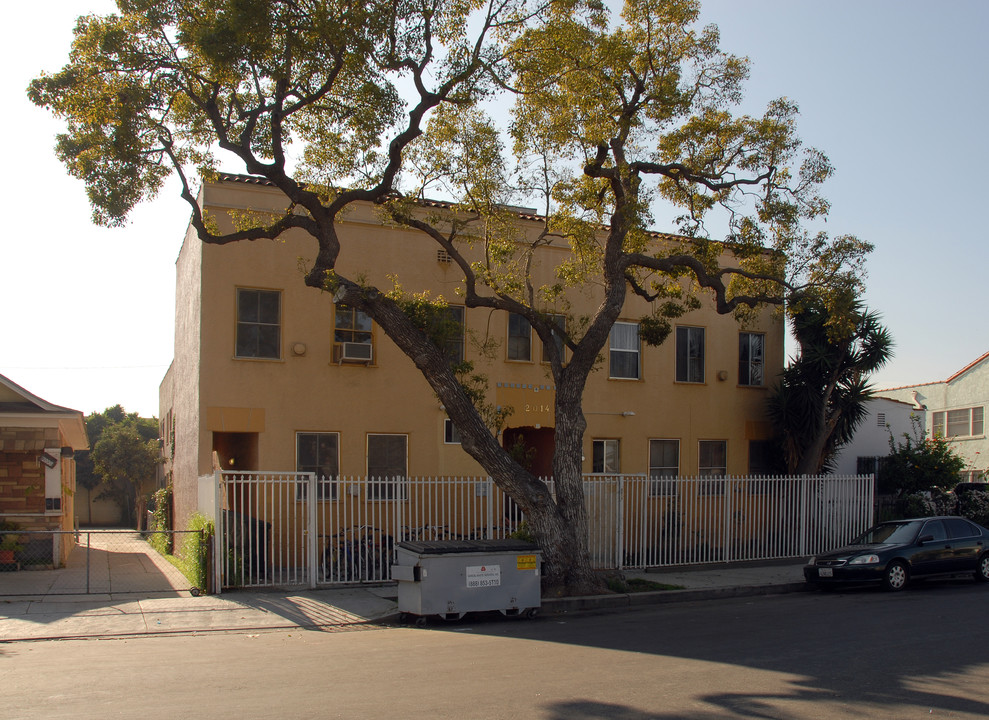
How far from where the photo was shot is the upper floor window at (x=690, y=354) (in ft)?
73.6

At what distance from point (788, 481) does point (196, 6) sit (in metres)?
14.6

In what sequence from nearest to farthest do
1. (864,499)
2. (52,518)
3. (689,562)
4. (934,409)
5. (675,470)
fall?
(689,562) < (52,518) < (864,499) < (675,470) < (934,409)

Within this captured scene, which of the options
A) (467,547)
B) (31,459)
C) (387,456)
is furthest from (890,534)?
(31,459)

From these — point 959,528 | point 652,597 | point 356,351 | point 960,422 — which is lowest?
point 652,597

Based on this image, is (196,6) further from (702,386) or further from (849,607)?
(702,386)

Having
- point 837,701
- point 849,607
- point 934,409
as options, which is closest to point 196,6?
point 837,701

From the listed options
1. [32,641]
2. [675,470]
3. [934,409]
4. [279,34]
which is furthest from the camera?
[934,409]

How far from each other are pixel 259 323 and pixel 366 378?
2433 millimetres

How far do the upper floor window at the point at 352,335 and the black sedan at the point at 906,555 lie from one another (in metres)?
9.46

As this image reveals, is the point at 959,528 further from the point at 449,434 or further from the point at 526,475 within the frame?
Answer: the point at 449,434

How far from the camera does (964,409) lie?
1276 inches

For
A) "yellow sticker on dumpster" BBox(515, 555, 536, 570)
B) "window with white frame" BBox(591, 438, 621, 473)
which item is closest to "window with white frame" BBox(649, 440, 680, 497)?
"window with white frame" BBox(591, 438, 621, 473)

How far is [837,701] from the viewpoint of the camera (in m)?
7.30

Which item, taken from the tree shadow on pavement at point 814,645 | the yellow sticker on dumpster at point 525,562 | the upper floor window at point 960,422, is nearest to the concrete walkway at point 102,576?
the yellow sticker on dumpster at point 525,562
